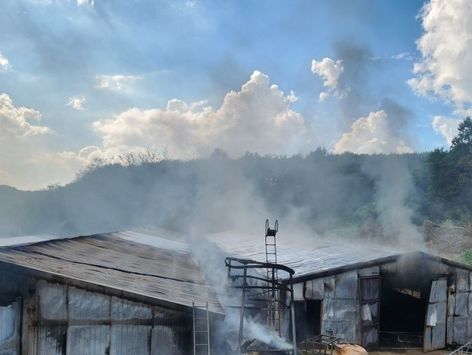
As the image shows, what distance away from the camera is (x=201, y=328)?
32.5 feet

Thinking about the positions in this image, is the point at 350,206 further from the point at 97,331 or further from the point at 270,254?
the point at 97,331

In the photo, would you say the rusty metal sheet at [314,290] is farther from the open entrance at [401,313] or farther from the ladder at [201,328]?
the ladder at [201,328]

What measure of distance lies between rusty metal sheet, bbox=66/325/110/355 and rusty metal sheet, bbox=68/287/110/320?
0.77 ft

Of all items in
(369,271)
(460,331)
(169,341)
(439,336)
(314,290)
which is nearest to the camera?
(169,341)

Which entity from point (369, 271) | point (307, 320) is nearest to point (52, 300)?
point (307, 320)

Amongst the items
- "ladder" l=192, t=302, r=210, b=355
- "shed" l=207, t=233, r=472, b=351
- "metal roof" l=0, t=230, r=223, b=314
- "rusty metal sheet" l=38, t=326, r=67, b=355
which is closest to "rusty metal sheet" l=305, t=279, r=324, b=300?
"shed" l=207, t=233, r=472, b=351

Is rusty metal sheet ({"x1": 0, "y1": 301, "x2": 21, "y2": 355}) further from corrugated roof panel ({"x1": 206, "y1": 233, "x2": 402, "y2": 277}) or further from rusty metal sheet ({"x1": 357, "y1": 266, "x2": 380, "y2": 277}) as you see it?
rusty metal sheet ({"x1": 357, "y1": 266, "x2": 380, "y2": 277})

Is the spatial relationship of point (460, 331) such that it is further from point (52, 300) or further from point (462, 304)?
point (52, 300)

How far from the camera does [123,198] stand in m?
49.9

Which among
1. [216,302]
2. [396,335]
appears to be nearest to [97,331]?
[216,302]

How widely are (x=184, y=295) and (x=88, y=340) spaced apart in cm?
260

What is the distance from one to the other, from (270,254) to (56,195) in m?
48.0

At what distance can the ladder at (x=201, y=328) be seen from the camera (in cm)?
962

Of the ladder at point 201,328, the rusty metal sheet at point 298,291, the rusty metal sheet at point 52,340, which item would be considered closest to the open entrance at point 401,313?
the rusty metal sheet at point 298,291
